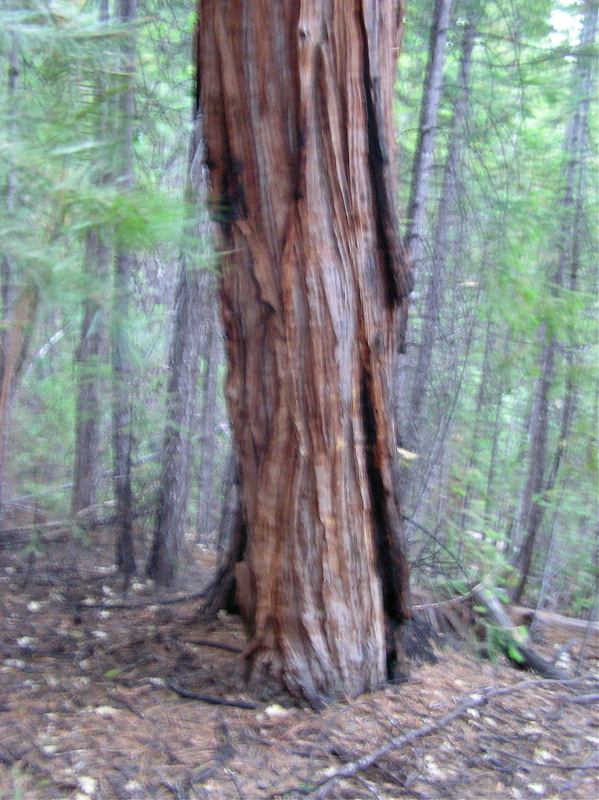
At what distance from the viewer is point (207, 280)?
21.1 ft

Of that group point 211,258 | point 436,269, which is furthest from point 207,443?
point 211,258

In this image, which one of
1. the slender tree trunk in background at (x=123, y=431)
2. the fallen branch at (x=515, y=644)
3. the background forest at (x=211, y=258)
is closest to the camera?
the background forest at (x=211, y=258)

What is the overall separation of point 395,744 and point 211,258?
2.83 m

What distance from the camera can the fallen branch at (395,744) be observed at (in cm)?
286

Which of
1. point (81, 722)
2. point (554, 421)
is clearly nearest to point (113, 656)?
point (81, 722)

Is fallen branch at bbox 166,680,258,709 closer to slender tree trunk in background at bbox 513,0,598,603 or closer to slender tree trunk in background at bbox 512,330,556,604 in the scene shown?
slender tree trunk in background at bbox 513,0,598,603

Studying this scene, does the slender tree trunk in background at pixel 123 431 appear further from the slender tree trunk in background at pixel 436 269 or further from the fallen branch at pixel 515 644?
the fallen branch at pixel 515 644

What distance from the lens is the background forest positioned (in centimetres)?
397

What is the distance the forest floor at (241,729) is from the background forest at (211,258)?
1.36 metres

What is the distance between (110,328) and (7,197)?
1.49 meters

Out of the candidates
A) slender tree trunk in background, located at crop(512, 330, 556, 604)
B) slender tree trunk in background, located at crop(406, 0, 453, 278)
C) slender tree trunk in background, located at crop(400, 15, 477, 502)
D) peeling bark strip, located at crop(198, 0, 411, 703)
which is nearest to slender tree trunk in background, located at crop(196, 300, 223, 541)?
slender tree trunk in background, located at crop(400, 15, 477, 502)

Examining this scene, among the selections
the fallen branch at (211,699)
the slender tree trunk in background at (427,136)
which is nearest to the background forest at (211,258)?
the slender tree trunk in background at (427,136)

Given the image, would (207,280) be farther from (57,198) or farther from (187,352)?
(57,198)

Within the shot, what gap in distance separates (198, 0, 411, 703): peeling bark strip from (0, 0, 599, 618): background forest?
51cm
